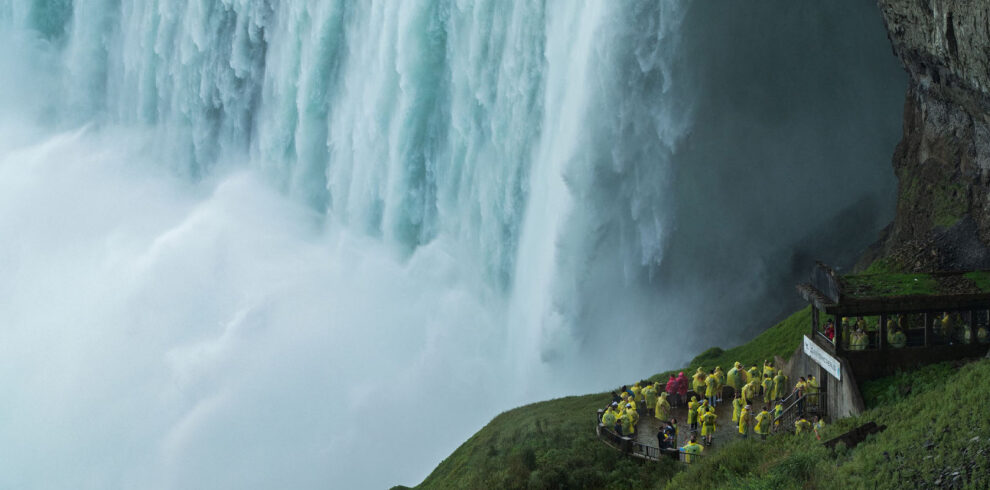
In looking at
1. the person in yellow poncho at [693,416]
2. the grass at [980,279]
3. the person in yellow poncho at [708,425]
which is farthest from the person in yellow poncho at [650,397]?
the grass at [980,279]

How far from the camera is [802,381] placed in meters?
17.4

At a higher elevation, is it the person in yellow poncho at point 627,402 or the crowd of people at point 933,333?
the person in yellow poncho at point 627,402

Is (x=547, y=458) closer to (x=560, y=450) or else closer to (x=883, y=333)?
(x=560, y=450)

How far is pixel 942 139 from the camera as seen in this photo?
77.7 ft

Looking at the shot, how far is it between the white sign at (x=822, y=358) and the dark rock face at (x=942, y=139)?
5.93 metres

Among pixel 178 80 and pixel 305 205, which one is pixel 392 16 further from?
pixel 178 80

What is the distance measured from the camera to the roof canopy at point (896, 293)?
1638cm

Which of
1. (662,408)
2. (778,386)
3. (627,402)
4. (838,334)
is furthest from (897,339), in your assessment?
(627,402)

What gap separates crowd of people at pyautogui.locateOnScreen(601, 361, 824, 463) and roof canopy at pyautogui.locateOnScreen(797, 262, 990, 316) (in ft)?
5.35

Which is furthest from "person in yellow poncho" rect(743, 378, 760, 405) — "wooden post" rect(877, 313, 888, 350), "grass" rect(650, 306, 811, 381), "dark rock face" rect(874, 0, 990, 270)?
"dark rock face" rect(874, 0, 990, 270)

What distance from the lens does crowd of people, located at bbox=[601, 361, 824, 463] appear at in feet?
56.2

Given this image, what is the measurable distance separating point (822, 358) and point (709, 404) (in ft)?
7.38

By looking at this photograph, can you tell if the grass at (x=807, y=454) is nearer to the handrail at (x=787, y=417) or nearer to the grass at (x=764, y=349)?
the handrail at (x=787, y=417)

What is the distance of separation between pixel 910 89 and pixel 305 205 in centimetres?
2485
